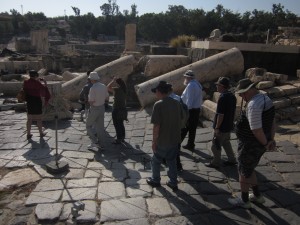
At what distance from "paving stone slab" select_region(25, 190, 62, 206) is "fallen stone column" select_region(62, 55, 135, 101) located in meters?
6.71

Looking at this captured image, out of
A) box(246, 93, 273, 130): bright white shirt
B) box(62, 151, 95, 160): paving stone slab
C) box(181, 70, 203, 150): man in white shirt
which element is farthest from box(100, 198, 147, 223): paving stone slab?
box(181, 70, 203, 150): man in white shirt

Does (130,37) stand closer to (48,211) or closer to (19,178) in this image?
(19,178)

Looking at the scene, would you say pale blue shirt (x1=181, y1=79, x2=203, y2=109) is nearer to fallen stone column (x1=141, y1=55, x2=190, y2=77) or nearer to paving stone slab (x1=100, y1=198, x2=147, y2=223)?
paving stone slab (x1=100, y1=198, x2=147, y2=223)

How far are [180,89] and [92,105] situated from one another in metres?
4.14

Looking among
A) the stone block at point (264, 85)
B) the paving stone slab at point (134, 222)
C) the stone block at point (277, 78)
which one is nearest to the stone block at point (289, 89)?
the stone block at point (264, 85)

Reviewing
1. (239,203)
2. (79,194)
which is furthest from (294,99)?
(79,194)

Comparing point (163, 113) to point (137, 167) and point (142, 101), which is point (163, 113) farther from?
point (142, 101)

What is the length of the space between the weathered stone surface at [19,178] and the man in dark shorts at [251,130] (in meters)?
3.37

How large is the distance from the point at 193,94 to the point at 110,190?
2.58 metres

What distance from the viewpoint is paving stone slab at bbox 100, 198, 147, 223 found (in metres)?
4.21

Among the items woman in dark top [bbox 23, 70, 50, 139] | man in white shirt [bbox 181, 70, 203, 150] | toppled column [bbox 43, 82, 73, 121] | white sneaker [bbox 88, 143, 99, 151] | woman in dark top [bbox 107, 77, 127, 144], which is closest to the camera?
man in white shirt [bbox 181, 70, 203, 150]

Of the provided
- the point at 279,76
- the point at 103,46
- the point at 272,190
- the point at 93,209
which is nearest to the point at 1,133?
the point at 93,209

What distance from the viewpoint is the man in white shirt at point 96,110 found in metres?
6.57

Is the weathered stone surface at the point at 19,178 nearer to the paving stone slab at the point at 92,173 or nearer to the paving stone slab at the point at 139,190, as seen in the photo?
the paving stone slab at the point at 92,173
